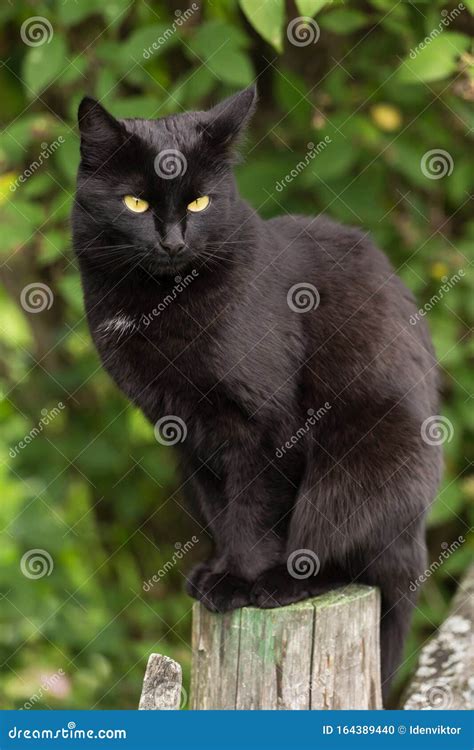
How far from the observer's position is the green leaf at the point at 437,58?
2.92 metres

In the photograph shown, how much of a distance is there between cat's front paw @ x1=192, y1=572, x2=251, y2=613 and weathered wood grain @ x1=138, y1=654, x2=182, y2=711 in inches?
17.8

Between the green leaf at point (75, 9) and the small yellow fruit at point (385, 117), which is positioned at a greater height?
the small yellow fruit at point (385, 117)

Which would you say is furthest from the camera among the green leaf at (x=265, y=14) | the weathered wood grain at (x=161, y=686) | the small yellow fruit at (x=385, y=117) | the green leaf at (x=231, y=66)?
the small yellow fruit at (x=385, y=117)

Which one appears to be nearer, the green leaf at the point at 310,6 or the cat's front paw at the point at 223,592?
the green leaf at the point at 310,6

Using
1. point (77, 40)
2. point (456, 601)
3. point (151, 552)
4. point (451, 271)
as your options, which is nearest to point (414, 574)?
point (456, 601)

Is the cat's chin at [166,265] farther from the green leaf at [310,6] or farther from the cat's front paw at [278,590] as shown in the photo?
the cat's front paw at [278,590]

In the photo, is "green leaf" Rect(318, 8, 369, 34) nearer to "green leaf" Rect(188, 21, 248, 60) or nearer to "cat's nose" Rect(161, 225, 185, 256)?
"green leaf" Rect(188, 21, 248, 60)

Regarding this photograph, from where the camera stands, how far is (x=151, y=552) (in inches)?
174

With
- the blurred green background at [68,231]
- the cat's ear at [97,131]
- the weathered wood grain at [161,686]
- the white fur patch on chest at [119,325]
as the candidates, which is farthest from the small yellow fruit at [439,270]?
the weathered wood grain at [161,686]

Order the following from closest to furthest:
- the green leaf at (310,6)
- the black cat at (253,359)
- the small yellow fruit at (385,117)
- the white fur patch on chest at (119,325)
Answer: the green leaf at (310,6) → the black cat at (253,359) → the white fur patch on chest at (119,325) → the small yellow fruit at (385,117)

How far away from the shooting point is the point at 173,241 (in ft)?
7.85

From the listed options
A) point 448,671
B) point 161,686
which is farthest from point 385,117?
point 161,686

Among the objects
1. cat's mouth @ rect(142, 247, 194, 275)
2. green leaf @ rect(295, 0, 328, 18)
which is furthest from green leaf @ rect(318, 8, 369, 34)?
cat's mouth @ rect(142, 247, 194, 275)

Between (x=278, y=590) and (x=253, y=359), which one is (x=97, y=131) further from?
(x=278, y=590)
